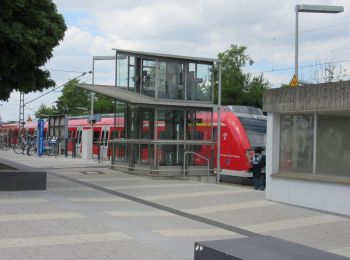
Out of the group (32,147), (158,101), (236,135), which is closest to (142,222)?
(158,101)

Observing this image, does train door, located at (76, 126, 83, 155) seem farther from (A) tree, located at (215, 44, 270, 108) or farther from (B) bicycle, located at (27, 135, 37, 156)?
(A) tree, located at (215, 44, 270, 108)

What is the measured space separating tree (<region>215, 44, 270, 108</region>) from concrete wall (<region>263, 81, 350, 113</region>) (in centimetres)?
3380

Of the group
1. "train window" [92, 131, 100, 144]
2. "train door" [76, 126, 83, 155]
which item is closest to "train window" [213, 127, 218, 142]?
"train window" [92, 131, 100, 144]

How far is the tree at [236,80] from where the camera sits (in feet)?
155

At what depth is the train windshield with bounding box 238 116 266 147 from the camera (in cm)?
2231

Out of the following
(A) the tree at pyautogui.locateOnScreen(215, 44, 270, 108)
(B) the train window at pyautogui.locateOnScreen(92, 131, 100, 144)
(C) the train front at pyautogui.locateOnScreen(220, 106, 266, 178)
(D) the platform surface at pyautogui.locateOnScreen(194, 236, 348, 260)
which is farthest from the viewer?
(A) the tree at pyautogui.locateOnScreen(215, 44, 270, 108)

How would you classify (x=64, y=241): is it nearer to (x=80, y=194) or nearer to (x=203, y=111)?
(x=80, y=194)

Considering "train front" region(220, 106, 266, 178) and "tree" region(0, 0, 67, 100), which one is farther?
"train front" region(220, 106, 266, 178)

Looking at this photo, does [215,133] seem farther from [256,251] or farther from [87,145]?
[256,251]

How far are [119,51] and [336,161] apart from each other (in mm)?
10932

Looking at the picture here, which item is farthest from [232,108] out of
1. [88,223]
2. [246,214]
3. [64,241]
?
[64,241]

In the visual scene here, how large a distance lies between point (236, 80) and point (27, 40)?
116 ft

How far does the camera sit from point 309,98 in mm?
12391

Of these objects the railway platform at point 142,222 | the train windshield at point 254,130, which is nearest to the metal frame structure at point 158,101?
the train windshield at point 254,130
